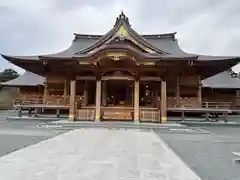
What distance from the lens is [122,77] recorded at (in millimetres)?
13609

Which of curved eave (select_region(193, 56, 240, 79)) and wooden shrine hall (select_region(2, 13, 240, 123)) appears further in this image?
curved eave (select_region(193, 56, 240, 79))

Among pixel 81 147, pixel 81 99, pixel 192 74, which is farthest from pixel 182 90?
pixel 81 147

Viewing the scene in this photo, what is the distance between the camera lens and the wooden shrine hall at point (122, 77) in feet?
43.6

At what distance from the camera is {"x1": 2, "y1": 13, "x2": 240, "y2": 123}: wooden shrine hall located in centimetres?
1328

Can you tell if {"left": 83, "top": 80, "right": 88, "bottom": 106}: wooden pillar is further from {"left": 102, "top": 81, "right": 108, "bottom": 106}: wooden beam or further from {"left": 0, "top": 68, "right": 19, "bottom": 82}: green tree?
{"left": 0, "top": 68, "right": 19, "bottom": 82}: green tree

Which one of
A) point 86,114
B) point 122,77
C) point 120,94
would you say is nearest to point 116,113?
point 86,114

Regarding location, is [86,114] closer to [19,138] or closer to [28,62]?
[28,62]

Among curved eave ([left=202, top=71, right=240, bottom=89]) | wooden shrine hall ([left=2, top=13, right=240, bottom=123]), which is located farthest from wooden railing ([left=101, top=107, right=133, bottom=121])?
curved eave ([left=202, top=71, right=240, bottom=89])

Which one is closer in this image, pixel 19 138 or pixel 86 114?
pixel 19 138

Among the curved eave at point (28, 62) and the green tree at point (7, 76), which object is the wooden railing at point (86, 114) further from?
the green tree at point (7, 76)

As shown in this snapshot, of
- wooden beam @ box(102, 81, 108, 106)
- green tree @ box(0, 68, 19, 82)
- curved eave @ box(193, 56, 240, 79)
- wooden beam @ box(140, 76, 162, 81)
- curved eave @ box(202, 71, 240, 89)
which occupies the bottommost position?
wooden beam @ box(102, 81, 108, 106)

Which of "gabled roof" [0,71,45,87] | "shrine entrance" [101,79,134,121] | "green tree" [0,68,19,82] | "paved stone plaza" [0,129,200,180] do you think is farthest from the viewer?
"green tree" [0,68,19,82]

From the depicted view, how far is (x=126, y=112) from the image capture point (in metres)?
13.9

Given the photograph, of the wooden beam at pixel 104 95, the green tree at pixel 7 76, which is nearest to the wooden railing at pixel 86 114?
the wooden beam at pixel 104 95
